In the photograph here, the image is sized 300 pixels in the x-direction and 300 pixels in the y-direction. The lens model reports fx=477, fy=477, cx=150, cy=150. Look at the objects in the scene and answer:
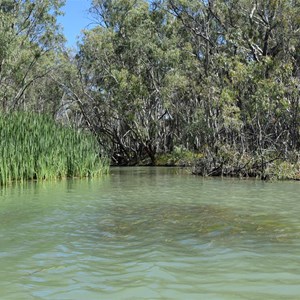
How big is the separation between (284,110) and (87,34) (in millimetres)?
17596

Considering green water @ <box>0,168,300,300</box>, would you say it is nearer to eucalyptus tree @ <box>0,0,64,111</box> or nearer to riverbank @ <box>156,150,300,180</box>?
riverbank @ <box>156,150,300,180</box>

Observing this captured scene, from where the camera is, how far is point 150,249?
5188 millimetres

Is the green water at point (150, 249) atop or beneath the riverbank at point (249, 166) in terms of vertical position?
beneath

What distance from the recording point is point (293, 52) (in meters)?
23.4

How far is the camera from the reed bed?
13.2 metres

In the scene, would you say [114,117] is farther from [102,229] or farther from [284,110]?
[102,229]

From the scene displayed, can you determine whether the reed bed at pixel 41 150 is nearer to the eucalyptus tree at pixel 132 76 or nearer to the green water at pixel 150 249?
the green water at pixel 150 249

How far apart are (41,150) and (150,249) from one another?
9449 mm

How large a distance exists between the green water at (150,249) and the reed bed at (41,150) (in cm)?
391

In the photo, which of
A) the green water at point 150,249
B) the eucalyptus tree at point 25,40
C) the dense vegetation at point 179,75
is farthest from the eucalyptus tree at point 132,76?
the green water at point 150,249

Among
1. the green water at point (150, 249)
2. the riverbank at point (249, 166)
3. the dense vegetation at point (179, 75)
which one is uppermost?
the dense vegetation at point (179, 75)

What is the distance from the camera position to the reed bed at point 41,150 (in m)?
13.2

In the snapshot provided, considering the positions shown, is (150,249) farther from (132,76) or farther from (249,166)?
(132,76)

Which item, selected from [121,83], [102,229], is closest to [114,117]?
[121,83]
